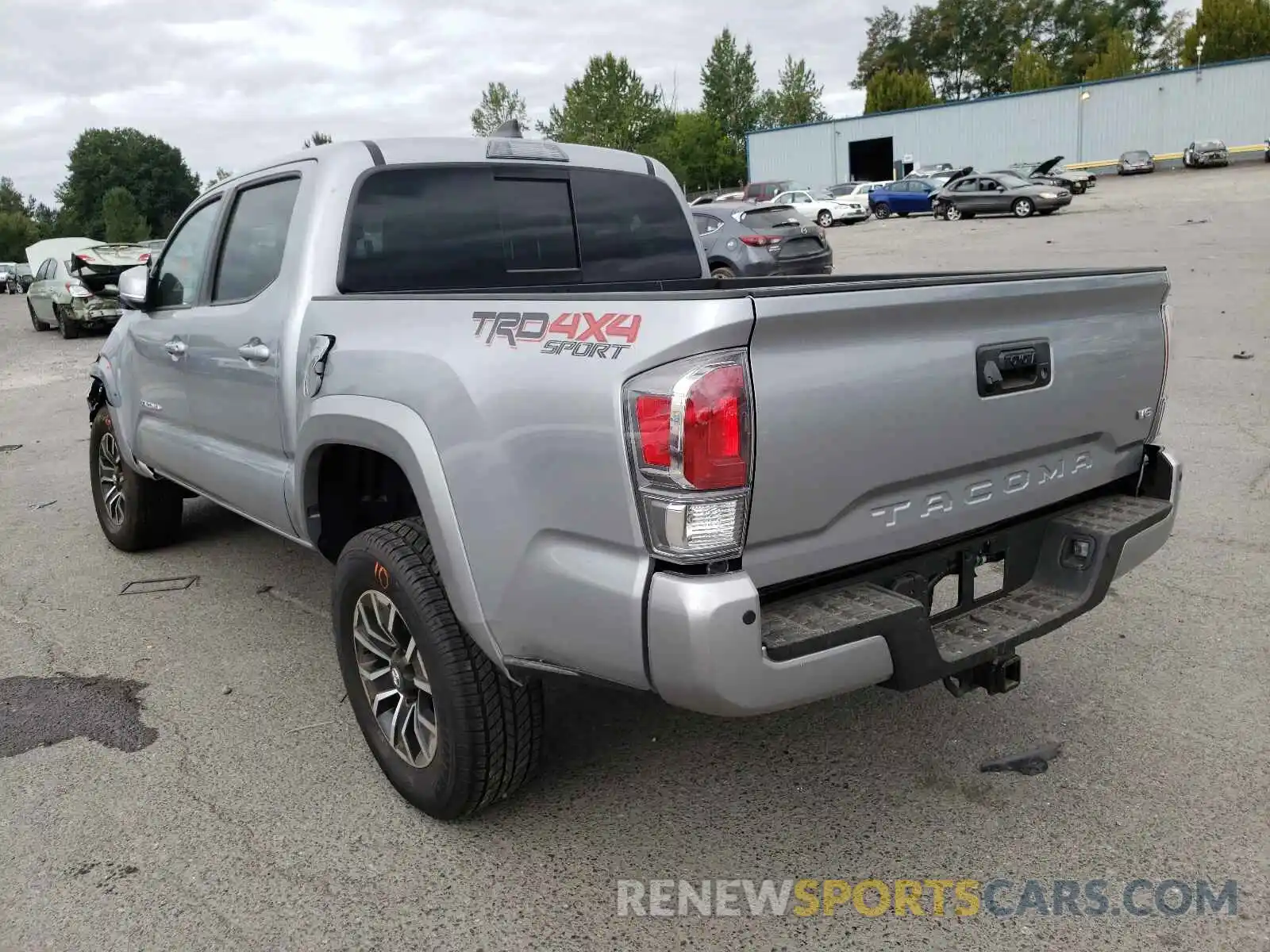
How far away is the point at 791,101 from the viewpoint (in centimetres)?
9406

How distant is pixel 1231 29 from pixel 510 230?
78139 mm

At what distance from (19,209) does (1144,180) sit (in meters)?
125

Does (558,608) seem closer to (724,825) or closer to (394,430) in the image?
(394,430)

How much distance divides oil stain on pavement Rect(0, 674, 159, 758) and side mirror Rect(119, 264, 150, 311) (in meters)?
1.71

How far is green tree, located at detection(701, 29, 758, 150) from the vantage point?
90438mm

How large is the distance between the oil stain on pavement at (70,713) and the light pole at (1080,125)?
5947 cm

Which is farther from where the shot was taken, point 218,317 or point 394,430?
point 218,317

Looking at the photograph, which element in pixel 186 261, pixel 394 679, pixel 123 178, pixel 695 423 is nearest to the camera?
pixel 695 423

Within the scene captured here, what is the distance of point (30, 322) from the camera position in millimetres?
25422

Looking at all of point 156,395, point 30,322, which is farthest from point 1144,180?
point 156,395

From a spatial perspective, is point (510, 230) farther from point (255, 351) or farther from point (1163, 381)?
point (1163, 381)

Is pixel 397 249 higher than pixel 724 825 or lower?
higher

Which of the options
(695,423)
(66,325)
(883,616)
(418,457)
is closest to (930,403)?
(883,616)

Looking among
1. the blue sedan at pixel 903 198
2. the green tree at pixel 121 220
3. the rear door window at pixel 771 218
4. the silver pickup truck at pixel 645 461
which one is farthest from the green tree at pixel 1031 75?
the silver pickup truck at pixel 645 461
